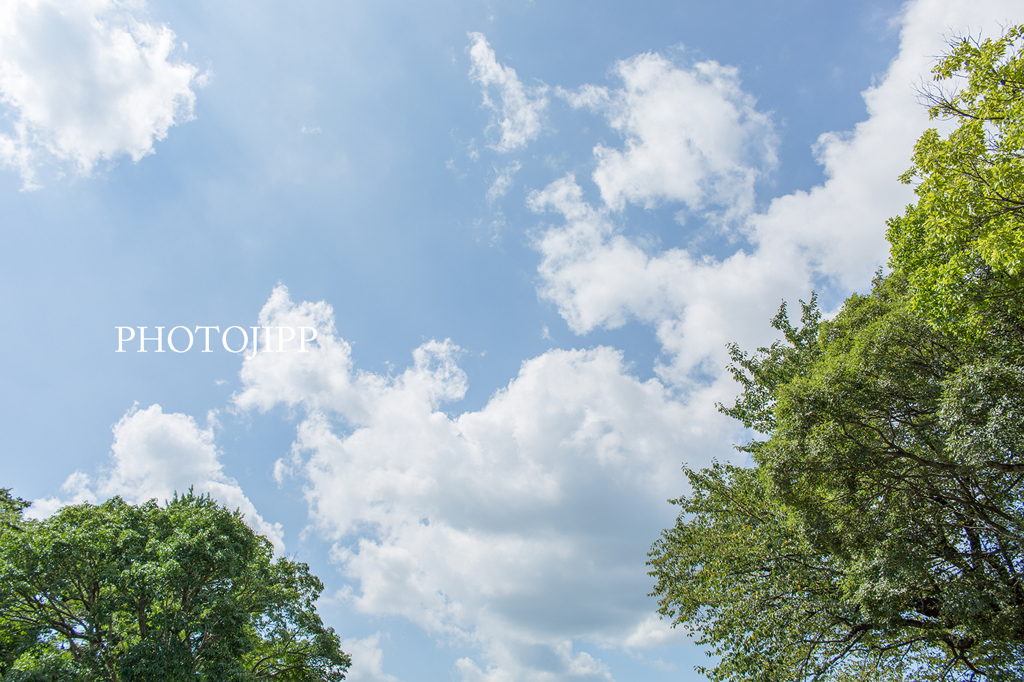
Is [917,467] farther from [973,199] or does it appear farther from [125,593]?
[125,593]

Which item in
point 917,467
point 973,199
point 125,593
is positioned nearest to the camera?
point 973,199

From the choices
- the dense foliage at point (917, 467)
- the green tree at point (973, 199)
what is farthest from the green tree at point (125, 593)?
the green tree at point (973, 199)

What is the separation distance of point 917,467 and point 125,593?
25652 millimetres

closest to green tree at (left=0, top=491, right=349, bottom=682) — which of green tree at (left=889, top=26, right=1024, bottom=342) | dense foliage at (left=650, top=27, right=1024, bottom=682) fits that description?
dense foliage at (left=650, top=27, right=1024, bottom=682)

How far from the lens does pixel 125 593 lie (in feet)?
62.9

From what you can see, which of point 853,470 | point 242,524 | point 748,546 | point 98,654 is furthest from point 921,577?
point 98,654

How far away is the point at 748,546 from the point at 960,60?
15.4 m

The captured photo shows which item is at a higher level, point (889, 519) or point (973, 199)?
point (973, 199)

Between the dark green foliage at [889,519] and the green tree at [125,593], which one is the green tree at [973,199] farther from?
the green tree at [125,593]

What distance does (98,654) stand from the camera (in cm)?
1842

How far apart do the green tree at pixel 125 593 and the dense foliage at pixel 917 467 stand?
17.1 meters

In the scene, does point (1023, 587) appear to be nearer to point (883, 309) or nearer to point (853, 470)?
point (853, 470)

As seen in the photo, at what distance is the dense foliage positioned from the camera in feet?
38.8

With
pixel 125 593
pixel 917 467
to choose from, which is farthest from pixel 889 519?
pixel 125 593
